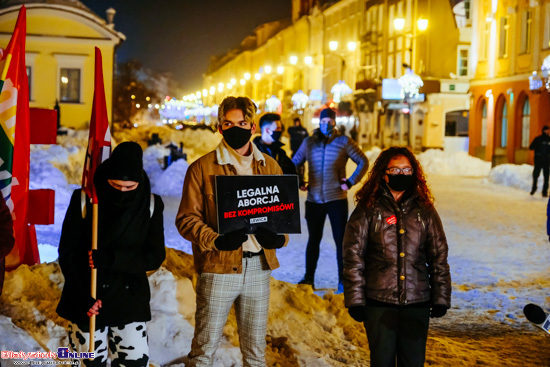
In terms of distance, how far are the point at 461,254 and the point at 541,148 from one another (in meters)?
9.05

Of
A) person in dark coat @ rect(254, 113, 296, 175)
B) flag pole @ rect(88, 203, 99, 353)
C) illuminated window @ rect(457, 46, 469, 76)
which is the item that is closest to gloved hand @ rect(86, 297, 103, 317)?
flag pole @ rect(88, 203, 99, 353)

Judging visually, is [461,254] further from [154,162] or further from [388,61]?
[388,61]

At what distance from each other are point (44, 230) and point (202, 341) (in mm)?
7999

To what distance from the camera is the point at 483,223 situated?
13211 millimetres

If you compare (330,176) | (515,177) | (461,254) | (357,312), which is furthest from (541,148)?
(357,312)

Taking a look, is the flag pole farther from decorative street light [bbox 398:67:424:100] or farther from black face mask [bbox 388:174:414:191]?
decorative street light [bbox 398:67:424:100]

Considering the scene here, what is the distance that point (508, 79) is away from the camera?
98.4ft

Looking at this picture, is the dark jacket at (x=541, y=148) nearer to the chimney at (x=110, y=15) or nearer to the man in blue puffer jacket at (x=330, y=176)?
the man in blue puffer jacket at (x=330, y=176)

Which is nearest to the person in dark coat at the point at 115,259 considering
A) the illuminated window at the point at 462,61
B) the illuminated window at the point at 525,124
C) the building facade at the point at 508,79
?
the building facade at the point at 508,79

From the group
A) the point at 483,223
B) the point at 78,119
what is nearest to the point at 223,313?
the point at 483,223

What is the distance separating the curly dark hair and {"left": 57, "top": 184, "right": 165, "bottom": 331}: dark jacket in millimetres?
1327

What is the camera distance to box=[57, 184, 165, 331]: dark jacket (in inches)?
144

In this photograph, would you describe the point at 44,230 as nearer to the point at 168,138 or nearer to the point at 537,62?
the point at 537,62

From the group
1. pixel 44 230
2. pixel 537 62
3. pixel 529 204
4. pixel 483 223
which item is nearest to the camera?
pixel 44 230
